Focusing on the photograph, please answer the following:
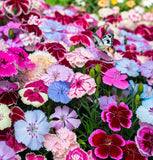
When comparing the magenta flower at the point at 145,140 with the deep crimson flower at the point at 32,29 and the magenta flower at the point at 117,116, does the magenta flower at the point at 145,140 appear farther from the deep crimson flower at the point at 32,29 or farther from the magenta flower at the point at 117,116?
the deep crimson flower at the point at 32,29

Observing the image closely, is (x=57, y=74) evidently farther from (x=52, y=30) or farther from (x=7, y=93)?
(x=52, y=30)

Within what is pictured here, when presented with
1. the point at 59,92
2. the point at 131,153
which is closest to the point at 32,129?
the point at 59,92

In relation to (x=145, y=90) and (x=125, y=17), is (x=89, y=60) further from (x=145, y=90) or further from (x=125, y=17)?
(x=125, y=17)

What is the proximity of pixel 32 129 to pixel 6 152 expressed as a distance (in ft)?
0.53

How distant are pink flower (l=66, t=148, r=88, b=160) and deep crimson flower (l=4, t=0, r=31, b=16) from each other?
1315mm

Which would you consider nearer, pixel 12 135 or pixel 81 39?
pixel 12 135

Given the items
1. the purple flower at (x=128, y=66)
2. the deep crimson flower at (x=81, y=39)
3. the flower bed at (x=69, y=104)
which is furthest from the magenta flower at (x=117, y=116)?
the deep crimson flower at (x=81, y=39)

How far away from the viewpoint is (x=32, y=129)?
115cm

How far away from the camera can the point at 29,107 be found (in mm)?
1363

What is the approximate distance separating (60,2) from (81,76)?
372cm

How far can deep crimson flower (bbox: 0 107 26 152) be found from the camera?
112cm

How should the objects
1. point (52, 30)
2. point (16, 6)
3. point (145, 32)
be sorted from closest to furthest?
1. point (52, 30)
2. point (16, 6)
3. point (145, 32)

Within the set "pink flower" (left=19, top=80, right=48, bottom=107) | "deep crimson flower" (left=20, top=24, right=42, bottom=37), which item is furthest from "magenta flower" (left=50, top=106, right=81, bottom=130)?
"deep crimson flower" (left=20, top=24, right=42, bottom=37)

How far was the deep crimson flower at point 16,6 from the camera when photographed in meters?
2.04
